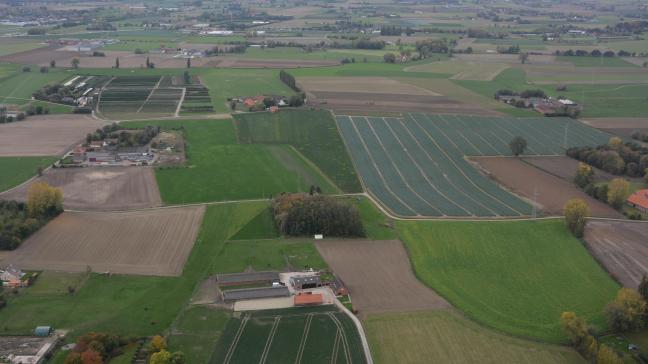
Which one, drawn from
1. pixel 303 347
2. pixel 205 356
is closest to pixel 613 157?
pixel 303 347

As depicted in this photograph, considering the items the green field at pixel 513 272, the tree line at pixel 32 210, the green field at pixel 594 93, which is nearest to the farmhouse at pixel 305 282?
the green field at pixel 513 272

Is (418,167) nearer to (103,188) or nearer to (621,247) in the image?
(621,247)

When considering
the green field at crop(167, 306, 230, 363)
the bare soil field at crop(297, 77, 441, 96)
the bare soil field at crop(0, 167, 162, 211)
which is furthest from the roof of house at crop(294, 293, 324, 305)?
the bare soil field at crop(297, 77, 441, 96)

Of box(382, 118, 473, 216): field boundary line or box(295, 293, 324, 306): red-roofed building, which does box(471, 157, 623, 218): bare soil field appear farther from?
box(295, 293, 324, 306): red-roofed building

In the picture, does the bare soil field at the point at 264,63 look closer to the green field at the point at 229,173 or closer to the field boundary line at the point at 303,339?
the green field at the point at 229,173

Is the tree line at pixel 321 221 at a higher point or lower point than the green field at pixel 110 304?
higher

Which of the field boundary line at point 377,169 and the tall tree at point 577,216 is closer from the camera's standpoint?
the tall tree at point 577,216

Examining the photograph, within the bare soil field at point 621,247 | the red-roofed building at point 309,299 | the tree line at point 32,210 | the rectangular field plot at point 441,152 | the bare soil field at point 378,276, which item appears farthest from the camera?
the rectangular field plot at point 441,152
